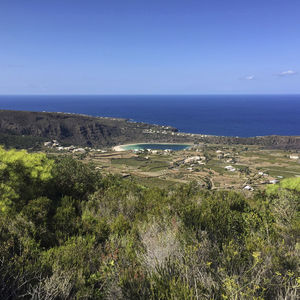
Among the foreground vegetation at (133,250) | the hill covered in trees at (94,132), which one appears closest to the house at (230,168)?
the hill covered in trees at (94,132)

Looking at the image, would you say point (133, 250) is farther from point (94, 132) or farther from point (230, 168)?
point (94, 132)

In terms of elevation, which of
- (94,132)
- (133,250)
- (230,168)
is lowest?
(230,168)

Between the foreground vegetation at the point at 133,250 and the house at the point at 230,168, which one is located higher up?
the foreground vegetation at the point at 133,250

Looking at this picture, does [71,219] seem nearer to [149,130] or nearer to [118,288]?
[118,288]

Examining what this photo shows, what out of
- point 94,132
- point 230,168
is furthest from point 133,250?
point 94,132

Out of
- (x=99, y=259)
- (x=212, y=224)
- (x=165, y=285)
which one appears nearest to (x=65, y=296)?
(x=99, y=259)

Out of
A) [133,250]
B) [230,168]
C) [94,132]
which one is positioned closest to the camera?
[133,250]

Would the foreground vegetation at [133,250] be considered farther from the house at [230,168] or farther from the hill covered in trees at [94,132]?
the hill covered in trees at [94,132]
